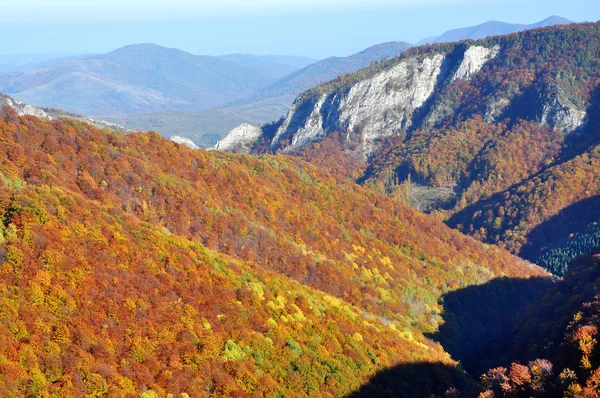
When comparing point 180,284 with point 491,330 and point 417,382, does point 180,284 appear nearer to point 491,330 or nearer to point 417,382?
point 417,382

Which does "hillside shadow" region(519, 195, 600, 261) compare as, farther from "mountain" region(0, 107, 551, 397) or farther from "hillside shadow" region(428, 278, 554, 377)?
"mountain" region(0, 107, 551, 397)

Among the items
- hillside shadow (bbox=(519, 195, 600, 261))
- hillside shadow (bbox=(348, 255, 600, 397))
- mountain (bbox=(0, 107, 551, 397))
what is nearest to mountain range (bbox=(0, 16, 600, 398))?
mountain (bbox=(0, 107, 551, 397))

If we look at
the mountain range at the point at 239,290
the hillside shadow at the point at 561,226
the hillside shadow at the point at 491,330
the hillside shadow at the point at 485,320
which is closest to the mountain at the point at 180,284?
the mountain range at the point at 239,290

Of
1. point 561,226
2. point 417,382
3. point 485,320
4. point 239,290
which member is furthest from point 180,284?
point 561,226

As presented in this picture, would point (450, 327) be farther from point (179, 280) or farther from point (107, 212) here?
point (107, 212)

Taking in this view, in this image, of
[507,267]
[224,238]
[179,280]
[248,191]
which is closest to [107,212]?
[179,280]

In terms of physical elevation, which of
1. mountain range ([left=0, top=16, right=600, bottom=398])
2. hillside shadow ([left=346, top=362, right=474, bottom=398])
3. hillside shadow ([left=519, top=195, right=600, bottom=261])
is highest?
mountain range ([left=0, top=16, right=600, bottom=398])

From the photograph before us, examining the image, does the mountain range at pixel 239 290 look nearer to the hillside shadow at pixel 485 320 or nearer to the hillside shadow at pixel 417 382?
the hillside shadow at pixel 417 382
